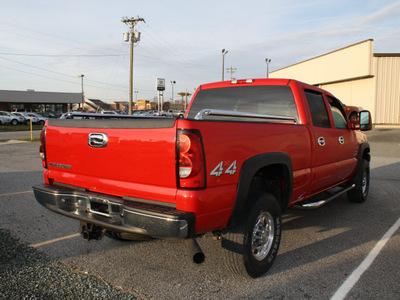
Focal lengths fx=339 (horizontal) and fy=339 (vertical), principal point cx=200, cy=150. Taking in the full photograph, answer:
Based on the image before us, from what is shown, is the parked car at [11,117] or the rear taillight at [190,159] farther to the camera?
the parked car at [11,117]

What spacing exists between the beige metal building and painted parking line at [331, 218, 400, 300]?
23.5 metres

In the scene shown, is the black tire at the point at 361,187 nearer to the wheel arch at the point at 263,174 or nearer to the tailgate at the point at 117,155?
the wheel arch at the point at 263,174

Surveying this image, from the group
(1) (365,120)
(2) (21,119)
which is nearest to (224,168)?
(1) (365,120)

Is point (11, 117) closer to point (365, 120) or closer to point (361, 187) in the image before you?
point (361, 187)

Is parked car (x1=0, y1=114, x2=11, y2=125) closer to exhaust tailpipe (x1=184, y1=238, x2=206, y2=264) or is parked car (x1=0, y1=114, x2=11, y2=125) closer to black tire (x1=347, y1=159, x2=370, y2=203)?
black tire (x1=347, y1=159, x2=370, y2=203)

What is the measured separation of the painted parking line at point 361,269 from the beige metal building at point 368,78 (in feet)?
77.2

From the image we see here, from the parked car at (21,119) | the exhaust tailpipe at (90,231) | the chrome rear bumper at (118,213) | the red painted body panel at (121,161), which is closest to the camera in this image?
the chrome rear bumper at (118,213)


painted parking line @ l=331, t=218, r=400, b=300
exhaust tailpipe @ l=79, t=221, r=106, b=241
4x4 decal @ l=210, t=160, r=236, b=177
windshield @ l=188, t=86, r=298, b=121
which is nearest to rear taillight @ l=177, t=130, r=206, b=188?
4x4 decal @ l=210, t=160, r=236, b=177

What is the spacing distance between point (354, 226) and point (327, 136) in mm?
1394

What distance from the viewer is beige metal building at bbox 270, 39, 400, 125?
80.7ft

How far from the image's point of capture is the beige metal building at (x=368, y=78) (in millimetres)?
24609

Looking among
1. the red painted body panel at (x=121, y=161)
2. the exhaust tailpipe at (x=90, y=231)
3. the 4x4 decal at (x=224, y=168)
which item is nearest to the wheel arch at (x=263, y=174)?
the 4x4 decal at (x=224, y=168)

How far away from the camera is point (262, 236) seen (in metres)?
3.32

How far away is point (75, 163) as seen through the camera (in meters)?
3.24
